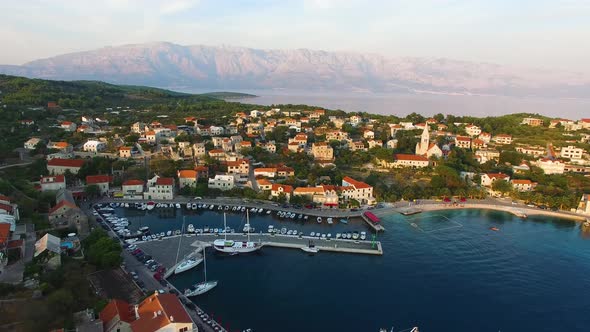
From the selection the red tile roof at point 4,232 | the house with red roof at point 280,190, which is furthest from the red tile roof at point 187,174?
the red tile roof at point 4,232

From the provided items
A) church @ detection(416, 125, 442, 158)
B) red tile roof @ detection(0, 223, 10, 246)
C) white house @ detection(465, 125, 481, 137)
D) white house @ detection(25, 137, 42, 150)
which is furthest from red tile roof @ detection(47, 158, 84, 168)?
white house @ detection(465, 125, 481, 137)

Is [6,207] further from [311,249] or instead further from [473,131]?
[473,131]

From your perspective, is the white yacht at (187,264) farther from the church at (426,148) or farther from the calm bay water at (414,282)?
the church at (426,148)

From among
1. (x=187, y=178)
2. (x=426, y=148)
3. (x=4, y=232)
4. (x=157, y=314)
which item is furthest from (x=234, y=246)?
(x=426, y=148)

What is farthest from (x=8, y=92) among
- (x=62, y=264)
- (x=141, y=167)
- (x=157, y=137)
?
(x=62, y=264)

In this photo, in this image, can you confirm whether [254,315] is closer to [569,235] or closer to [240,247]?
[240,247]

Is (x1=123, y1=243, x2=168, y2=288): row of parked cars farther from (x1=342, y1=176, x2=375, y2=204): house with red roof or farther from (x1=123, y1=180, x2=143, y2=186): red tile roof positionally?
(x1=342, y1=176, x2=375, y2=204): house with red roof
